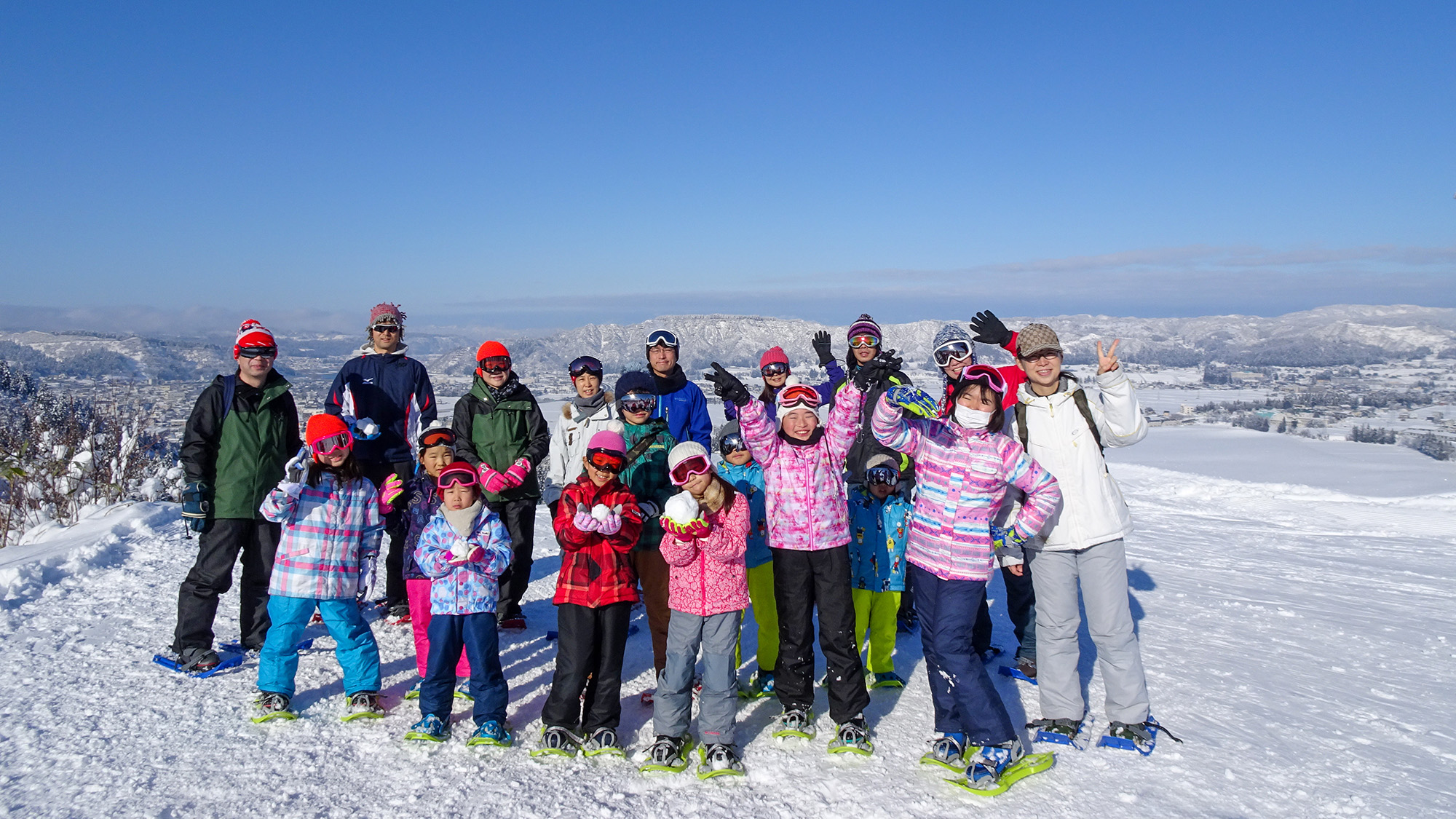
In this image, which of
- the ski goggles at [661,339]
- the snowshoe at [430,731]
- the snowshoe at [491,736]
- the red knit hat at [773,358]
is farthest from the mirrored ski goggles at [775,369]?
the snowshoe at [430,731]

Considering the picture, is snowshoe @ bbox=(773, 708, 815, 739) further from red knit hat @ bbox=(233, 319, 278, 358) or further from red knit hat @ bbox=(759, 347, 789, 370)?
red knit hat @ bbox=(233, 319, 278, 358)

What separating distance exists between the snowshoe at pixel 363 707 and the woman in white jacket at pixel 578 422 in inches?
63.3

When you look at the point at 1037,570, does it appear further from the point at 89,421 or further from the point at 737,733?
the point at 89,421

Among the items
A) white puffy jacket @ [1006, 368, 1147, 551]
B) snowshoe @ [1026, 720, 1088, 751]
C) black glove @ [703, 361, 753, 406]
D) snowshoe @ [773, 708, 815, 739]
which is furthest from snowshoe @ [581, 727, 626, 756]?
white puffy jacket @ [1006, 368, 1147, 551]

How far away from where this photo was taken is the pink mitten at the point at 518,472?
495 centimetres

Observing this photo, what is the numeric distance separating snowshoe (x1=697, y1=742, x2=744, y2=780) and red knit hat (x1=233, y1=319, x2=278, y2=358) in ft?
13.5

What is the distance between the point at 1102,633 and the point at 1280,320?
440 ft

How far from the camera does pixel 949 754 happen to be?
12.2 ft

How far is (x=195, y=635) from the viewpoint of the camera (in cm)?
471

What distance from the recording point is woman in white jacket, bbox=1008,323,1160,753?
397 centimetres

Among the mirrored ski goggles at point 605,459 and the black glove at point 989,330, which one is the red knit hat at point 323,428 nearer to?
the mirrored ski goggles at point 605,459

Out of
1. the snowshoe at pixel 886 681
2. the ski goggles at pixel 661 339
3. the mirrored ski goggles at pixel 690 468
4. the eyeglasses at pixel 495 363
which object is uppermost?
the ski goggles at pixel 661 339

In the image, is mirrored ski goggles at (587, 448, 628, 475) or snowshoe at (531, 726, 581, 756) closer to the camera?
snowshoe at (531, 726, 581, 756)

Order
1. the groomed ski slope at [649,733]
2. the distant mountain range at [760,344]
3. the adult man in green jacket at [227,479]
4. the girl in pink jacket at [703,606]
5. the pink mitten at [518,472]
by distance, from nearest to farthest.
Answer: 1. the groomed ski slope at [649,733]
2. the girl in pink jacket at [703,606]
3. the adult man in green jacket at [227,479]
4. the pink mitten at [518,472]
5. the distant mountain range at [760,344]
